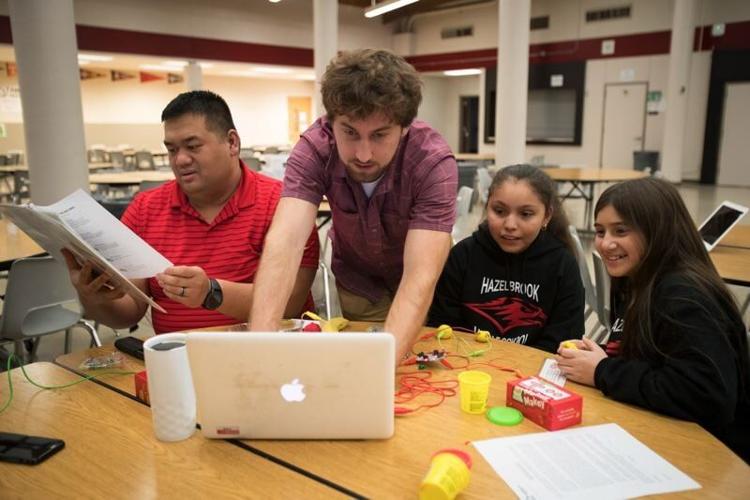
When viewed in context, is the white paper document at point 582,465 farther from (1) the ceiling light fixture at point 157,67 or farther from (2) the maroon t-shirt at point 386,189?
(1) the ceiling light fixture at point 157,67

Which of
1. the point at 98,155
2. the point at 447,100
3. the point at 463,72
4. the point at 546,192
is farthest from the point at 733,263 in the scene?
the point at 447,100

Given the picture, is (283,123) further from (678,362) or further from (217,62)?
(678,362)

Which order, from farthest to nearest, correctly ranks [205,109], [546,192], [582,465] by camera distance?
[546,192]
[205,109]
[582,465]

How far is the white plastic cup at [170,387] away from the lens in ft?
3.80

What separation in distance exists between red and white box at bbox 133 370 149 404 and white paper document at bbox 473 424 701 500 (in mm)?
808

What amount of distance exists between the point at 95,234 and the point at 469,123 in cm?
1623

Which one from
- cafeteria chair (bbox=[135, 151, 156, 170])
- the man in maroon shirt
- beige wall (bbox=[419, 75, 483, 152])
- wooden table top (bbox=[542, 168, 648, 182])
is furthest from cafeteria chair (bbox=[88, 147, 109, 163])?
the man in maroon shirt

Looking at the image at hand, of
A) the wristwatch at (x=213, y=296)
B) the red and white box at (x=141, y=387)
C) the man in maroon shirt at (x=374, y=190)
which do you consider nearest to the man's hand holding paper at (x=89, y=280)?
the wristwatch at (x=213, y=296)

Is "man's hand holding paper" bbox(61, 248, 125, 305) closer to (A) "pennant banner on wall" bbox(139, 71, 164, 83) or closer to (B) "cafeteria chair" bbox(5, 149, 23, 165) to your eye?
(B) "cafeteria chair" bbox(5, 149, 23, 165)

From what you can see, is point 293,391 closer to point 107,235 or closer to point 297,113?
point 107,235

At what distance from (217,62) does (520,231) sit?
37.3 feet

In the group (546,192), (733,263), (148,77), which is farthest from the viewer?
(148,77)

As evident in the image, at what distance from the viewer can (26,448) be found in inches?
46.4

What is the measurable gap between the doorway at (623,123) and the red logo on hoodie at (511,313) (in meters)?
12.1
